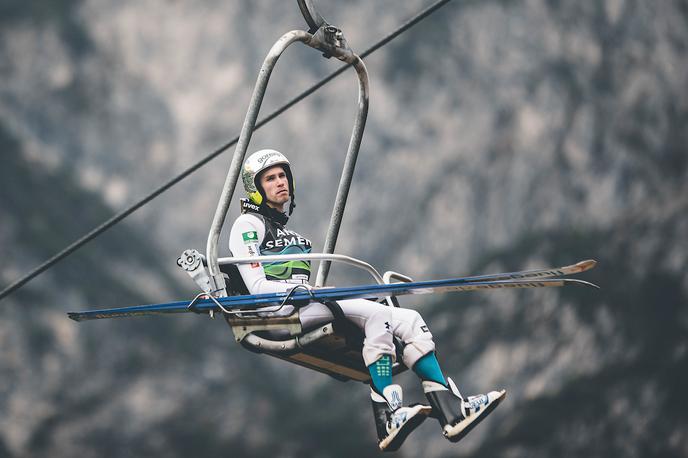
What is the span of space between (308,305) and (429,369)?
0.93 meters

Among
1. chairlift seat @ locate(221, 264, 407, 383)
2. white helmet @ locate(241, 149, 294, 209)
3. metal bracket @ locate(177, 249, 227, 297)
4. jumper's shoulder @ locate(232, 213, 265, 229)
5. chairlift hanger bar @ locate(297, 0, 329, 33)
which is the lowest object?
chairlift seat @ locate(221, 264, 407, 383)

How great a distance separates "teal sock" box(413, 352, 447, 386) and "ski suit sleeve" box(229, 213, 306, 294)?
102cm

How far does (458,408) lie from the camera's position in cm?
761

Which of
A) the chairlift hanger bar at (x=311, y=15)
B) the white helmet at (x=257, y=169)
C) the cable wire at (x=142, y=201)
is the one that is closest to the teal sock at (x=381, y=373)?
the white helmet at (x=257, y=169)

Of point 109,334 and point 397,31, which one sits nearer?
point 397,31

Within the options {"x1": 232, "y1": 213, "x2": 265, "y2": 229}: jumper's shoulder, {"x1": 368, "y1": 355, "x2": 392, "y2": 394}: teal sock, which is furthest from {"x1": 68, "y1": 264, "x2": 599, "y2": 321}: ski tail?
{"x1": 232, "y1": 213, "x2": 265, "y2": 229}: jumper's shoulder

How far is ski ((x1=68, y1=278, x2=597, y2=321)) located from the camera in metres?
6.84

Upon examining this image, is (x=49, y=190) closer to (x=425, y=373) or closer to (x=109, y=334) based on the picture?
(x=109, y=334)

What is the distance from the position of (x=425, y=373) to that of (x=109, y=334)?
3181 cm

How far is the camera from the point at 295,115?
39156 millimetres

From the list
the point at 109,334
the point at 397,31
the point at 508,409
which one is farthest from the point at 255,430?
the point at 397,31

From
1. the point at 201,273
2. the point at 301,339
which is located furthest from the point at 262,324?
the point at 201,273

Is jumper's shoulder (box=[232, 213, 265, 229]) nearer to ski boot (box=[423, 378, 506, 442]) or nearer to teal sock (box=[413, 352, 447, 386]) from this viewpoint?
teal sock (box=[413, 352, 447, 386])

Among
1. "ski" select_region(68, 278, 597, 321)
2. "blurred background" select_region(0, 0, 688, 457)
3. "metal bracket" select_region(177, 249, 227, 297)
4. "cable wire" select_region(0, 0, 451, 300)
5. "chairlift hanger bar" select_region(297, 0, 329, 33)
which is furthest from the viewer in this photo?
"blurred background" select_region(0, 0, 688, 457)
